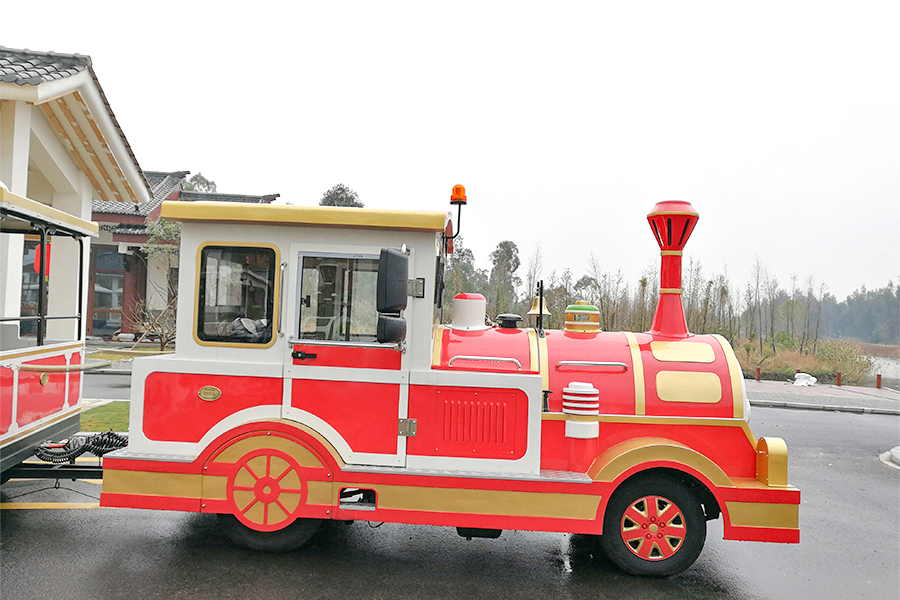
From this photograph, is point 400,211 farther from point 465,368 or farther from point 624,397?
point 624,397

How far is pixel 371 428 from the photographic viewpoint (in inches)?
152

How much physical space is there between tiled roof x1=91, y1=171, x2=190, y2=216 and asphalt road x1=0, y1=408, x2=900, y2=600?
17.1 m

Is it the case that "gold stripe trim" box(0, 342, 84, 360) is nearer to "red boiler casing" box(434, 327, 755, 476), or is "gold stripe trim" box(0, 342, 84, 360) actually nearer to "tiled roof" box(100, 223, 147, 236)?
"red boiler casing" box(434, 327, 755, 476)

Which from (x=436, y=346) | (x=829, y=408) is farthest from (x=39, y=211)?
(x=829, y=408)

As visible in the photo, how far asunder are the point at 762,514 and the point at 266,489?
3.35m

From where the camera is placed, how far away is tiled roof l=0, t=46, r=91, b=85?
6555mm

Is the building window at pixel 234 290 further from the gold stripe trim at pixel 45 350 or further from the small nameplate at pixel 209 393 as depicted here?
the gold stripe trim at pixel 45 350

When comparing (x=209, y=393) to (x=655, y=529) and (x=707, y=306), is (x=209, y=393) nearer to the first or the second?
(x=655, y=529)

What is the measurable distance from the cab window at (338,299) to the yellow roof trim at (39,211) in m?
2.30

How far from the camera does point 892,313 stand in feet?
90.1

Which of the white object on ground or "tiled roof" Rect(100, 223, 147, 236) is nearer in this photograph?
the white object on ground

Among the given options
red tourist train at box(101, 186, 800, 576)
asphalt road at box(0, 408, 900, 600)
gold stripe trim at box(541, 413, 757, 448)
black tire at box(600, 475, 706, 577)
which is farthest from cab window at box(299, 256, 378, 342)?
black tire at box(600, 475, 706, 577)

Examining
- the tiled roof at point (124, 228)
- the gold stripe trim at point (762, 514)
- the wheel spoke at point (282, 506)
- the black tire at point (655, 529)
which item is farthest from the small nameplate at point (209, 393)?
the tiled roof at point (124, 228)

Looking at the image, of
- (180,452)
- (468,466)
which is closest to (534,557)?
(468,466)
